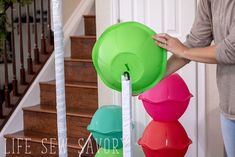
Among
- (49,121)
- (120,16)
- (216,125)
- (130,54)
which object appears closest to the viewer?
(130,54)

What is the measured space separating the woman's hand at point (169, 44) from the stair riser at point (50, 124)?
202 centimetres

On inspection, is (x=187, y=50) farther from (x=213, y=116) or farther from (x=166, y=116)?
(x=213, y=116)

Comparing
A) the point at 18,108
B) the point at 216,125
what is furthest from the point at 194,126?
the point at 18,108

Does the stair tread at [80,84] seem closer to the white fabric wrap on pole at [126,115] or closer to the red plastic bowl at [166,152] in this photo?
the red plastic bowl at [166,152]

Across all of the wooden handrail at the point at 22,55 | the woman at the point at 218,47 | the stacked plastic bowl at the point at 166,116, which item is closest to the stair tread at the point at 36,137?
the wooden handrail at the point at 22,55

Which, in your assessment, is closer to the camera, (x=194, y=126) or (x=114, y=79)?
(x=114, y=79)

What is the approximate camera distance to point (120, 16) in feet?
10.9

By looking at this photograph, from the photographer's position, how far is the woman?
5.12 ft

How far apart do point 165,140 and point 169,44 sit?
1017mm

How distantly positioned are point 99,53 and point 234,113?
588 mm

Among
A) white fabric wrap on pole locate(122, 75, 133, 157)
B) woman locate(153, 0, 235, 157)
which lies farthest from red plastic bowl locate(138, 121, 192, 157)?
white fabric wrap on pole locate(122, 75, 133, 157)

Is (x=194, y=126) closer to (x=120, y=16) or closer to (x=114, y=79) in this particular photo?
(x=120, y=16)

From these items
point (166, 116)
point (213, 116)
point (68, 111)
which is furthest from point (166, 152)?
point (68, 111)

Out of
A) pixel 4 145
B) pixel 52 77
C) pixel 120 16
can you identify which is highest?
pixel 120 16
